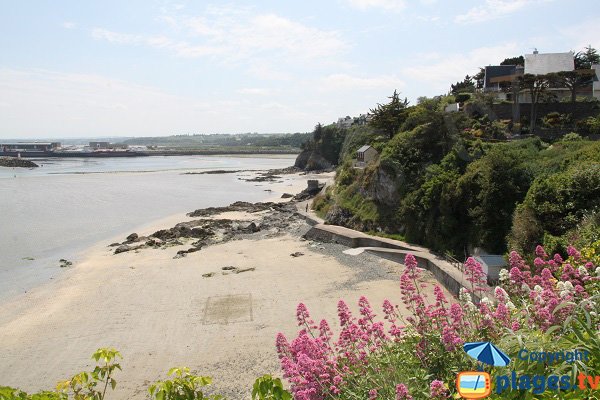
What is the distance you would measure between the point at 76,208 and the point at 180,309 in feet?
96.6

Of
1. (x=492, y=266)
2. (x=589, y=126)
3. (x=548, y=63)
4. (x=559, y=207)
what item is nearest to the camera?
(x=559, y=207)

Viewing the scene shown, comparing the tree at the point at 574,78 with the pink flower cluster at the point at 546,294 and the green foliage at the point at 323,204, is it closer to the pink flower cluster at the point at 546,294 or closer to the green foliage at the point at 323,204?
the green foliage at the point at 323,204

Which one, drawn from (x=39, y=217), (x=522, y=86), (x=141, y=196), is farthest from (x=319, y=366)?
(x=141, y=196)

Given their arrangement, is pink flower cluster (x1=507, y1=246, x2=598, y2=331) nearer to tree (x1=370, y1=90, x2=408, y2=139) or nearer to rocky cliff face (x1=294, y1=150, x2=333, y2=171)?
tree (x1=370, y1=90, x2=408, y2=139)

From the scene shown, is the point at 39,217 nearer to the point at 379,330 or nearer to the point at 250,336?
the point at 250,336

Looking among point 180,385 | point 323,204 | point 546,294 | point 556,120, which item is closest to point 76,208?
point 323,204

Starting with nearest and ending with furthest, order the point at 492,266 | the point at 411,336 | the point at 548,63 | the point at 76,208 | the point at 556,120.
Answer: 1. the point at 411,336
2. the point at 492,266
3. the point at 556,120
4. the point at 548,63
5. the point at 76,208

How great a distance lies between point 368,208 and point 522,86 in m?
11.4

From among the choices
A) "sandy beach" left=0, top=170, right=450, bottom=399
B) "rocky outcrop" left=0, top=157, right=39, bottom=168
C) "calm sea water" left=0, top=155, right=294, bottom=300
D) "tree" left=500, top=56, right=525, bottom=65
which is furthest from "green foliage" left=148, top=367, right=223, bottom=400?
"rocky outcrop" left=0, top=157, right=39, bottom=168

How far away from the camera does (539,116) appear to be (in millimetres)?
27859

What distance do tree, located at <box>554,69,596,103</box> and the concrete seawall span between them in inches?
562

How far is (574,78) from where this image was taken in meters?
26.8

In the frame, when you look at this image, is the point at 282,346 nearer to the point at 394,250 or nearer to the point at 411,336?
the point at 411,336

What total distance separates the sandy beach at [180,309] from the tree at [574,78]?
16211 millimetres
